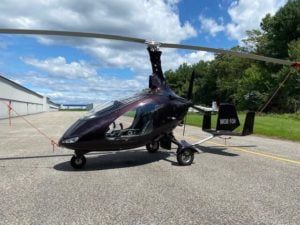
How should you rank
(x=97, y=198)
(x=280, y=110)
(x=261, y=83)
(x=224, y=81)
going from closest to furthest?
(x=97, y=198)
(x=280, y=110)
(x=261, y=83)
(x=224, y=81)

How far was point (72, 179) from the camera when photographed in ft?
26.7

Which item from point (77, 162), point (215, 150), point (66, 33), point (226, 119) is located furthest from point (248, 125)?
point (66, 33)

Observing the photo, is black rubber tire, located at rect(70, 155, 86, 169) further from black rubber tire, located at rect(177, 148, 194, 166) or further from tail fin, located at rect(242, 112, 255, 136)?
tail fin, located at rect(242, 112, 255, 136)

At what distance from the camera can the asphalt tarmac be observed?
557 centimetres

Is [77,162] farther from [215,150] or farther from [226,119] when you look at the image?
[215,150]

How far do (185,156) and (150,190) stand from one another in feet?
9.52

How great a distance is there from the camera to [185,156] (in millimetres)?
9859

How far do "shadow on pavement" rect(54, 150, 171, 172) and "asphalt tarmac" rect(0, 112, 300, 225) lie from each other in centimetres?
2

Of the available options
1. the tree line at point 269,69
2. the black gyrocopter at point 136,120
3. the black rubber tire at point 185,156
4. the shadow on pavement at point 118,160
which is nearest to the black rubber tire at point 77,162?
the black gyrocopter at point 136,120

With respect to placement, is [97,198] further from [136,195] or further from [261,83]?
[261,83]

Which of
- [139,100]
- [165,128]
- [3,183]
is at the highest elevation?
[139,100]

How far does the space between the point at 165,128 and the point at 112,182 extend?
9.52 feet

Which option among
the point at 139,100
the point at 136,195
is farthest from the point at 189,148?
the point at 136,195

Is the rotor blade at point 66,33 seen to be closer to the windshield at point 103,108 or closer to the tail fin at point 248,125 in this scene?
the windshield at point 103,108
